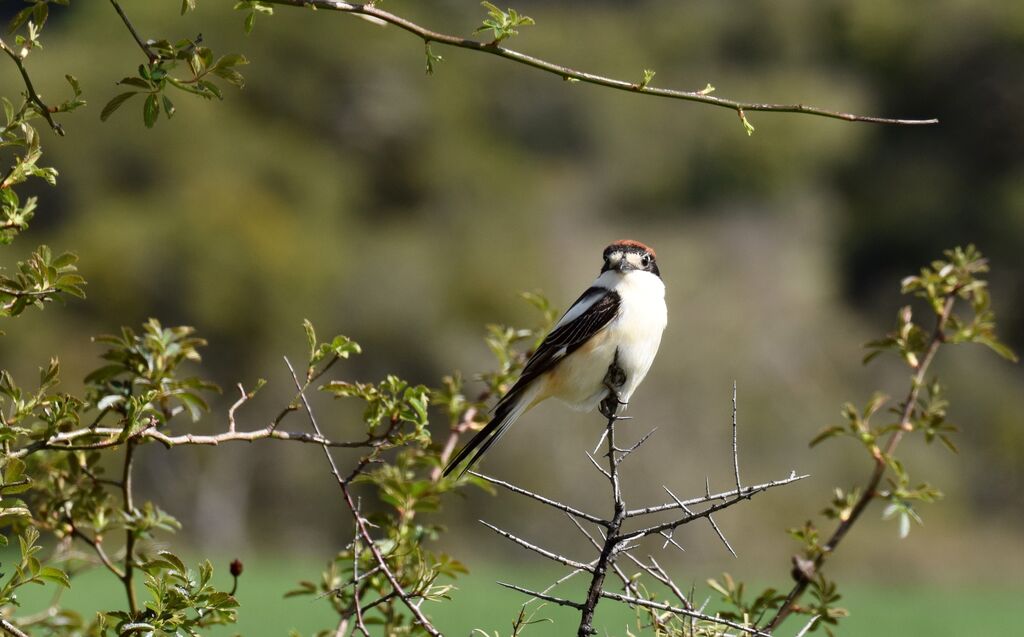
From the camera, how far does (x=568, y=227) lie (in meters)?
44.7

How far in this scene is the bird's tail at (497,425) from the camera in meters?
3.71

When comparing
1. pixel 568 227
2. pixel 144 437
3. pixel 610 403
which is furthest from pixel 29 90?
pixel 568 227

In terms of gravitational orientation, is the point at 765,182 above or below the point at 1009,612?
above

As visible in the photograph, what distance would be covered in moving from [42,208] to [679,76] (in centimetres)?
2286

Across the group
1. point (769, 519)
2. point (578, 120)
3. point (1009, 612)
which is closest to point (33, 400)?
point (1009, 612)

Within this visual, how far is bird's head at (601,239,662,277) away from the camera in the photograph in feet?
15.6

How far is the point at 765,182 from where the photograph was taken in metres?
47.5

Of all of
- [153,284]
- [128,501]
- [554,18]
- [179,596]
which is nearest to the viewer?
[179,596]

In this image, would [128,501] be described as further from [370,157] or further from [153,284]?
[370,157]

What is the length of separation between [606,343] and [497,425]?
73 cm

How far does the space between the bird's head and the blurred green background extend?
24103mm

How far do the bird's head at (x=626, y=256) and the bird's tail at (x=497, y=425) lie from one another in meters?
0.56

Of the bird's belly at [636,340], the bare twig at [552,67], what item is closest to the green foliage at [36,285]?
the bare twig at [552,67]

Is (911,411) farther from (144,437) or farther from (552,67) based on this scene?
(144,437)
